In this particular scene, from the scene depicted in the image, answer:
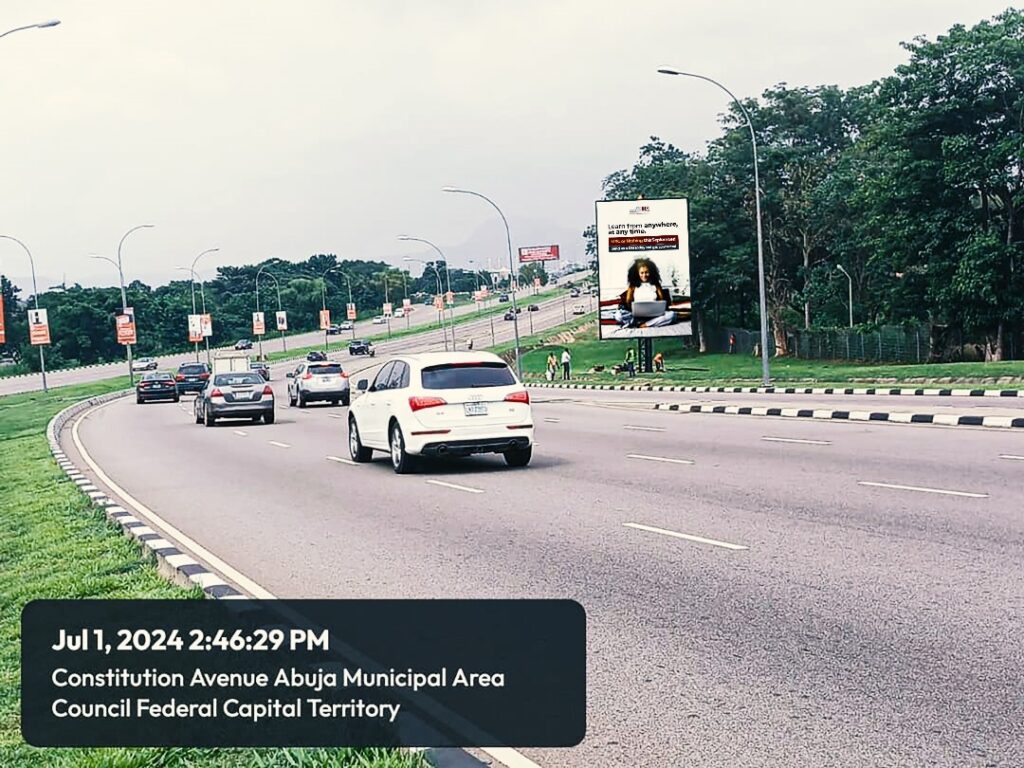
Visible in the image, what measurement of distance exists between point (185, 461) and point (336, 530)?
10623 millimetres

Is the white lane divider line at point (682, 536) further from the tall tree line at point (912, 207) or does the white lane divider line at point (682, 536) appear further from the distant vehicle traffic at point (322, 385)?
the tall tree line at point (912, 207)

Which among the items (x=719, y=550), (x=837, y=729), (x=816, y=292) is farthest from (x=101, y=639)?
(x=816, y=292)

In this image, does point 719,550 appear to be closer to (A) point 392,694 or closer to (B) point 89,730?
(A) point 392,694

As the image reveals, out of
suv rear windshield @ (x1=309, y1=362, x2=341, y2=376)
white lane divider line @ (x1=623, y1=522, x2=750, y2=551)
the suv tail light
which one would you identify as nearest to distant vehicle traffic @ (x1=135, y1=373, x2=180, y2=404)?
suv rear windshield @ (x1=309, y1=362, x2=341, y2=376)

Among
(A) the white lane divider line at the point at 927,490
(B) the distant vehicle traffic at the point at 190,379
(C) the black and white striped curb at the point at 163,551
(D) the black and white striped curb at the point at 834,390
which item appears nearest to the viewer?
(C) the black and white striped curb at the point at 163,551

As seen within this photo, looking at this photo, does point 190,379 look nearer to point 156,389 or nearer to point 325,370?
point 156,389

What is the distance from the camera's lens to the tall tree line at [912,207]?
4903cm

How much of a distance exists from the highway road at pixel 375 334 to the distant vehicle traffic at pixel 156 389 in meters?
34.1

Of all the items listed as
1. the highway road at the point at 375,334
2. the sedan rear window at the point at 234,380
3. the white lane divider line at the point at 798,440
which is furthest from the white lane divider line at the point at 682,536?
the highway road at the point at 375,334

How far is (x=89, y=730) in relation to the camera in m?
5.07

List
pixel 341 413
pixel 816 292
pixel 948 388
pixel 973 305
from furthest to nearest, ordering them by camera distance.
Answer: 1. pixel 816 292
2. pixel 973 305
3. pixel 341 413
4. pixel 948 388

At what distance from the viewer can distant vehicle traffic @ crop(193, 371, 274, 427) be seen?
32844 mm
